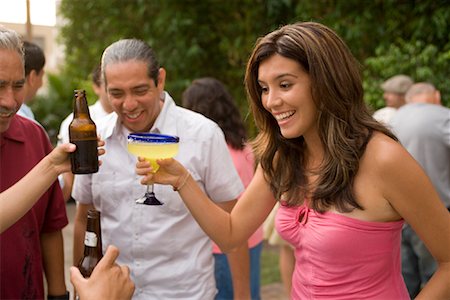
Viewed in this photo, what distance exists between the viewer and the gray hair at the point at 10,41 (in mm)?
2143

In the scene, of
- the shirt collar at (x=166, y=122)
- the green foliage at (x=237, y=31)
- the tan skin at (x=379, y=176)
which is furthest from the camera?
the green foliage at (x=237, y=31)

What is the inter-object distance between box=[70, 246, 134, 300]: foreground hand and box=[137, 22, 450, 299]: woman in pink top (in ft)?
1.44

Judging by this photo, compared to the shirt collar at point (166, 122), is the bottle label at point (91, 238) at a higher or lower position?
lower

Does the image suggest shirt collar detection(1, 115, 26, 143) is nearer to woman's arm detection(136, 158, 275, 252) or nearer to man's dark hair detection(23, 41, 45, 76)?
woman's arm detection(136, 158, 275, 252)

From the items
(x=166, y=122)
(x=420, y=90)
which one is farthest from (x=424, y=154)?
(x=166, y=122)

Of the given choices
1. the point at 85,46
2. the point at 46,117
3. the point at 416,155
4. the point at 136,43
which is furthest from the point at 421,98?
the point at 46,117

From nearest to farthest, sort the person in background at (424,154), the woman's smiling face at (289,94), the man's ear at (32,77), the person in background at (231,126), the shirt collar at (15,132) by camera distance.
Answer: the woman's smiling face at (289,94), the shirt collar at (15,132), the man's ear at (32,77), the person in background at (231,126), the person in background at (424,154)

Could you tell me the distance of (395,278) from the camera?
2152 millimetres

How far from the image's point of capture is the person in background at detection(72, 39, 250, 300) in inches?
102

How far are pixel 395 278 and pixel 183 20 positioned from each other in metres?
7.44

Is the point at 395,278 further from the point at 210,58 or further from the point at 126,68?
the point at 210,58

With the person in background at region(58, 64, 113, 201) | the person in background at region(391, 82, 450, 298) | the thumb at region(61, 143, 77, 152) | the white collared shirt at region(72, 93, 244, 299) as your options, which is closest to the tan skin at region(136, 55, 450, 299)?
the thumb at region(61, 143, 77, 152)

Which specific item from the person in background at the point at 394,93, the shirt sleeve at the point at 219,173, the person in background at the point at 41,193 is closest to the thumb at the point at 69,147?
the person in background at the point at 41,193

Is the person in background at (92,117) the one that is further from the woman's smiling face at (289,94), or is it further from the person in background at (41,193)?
the woman's smiling face at (289,94)
